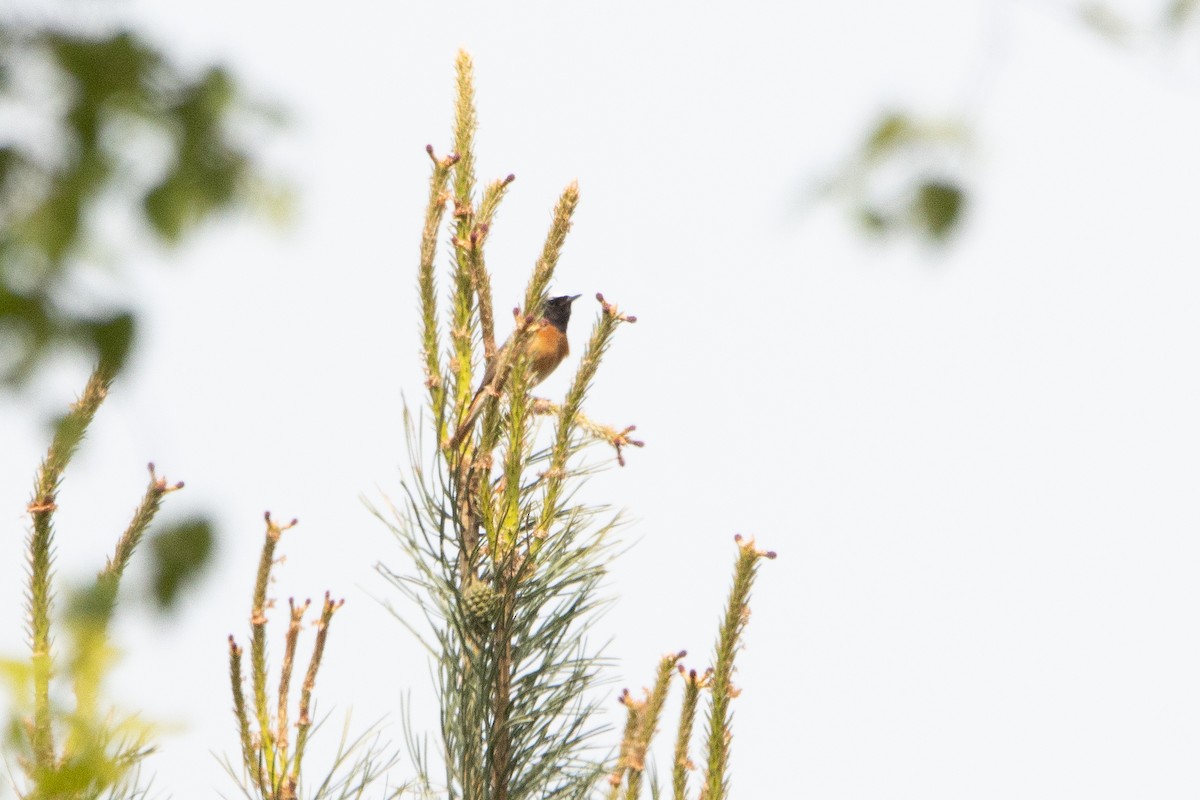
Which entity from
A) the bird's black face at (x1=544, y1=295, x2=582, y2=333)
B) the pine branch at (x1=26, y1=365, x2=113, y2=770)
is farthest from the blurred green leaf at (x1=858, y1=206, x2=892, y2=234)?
the bird's black face at (x1=544, y1=295, x2=582, y2=333)

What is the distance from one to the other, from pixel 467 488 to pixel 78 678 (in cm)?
99

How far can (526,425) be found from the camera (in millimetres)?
2824

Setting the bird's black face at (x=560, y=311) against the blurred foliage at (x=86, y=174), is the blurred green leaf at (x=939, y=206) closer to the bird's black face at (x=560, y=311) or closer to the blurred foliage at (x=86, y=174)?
the blurred foliage at (x=86, y=174)

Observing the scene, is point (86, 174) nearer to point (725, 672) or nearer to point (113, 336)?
point (113, 336)

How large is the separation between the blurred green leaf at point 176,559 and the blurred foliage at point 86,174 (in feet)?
1.11

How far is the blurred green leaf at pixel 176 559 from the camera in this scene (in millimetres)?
1771

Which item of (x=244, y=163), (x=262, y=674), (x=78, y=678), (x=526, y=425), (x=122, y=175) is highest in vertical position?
(x=526, y=425)

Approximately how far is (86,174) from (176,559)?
1.87 feet

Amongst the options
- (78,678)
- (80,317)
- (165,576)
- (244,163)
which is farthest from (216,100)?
(78,678)

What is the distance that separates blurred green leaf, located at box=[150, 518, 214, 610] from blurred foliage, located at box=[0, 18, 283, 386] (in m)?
0.34

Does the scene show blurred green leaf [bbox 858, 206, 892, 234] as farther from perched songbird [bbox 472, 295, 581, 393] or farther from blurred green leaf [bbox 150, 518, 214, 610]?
perched songbird [bbox 472, 295, 581, 393]

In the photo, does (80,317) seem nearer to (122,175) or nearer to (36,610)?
(122,175)

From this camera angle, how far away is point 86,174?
153 cm

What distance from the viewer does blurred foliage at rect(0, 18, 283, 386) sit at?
148cm
